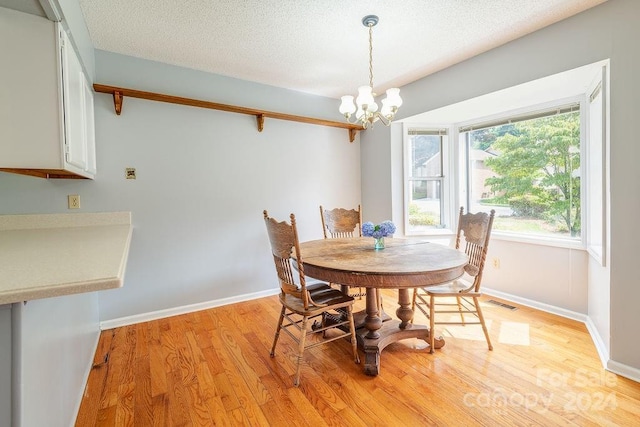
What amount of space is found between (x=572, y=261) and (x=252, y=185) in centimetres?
320

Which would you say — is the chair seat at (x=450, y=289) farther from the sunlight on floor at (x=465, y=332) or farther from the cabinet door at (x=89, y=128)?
the cabinet door at (x=89, y=128)

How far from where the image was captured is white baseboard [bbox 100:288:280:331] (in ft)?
8.90

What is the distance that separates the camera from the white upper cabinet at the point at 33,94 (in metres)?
1.44

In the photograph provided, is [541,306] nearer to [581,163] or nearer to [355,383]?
[581,163]

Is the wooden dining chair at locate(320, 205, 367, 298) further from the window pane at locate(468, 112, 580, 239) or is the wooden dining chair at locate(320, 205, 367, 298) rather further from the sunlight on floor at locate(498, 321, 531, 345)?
the window pane at locate(468, 112, 580, 239)

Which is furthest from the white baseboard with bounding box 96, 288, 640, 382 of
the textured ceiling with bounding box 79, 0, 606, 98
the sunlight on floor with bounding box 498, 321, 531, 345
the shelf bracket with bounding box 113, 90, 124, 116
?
the textured ceiling with bounding box 79, 0, 606, 98

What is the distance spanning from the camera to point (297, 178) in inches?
145

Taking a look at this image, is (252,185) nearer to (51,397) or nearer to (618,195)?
(51,397)

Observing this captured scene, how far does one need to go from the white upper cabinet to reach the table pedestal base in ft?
6.81

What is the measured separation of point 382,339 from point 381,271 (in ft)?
2.28

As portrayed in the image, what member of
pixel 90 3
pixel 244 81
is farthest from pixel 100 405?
pixel 244 81

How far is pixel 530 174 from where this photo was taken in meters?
3.09

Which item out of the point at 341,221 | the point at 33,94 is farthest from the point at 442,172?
the point at 33,94

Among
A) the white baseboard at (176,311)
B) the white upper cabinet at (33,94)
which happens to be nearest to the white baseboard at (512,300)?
the white baseboard at (176,311)
